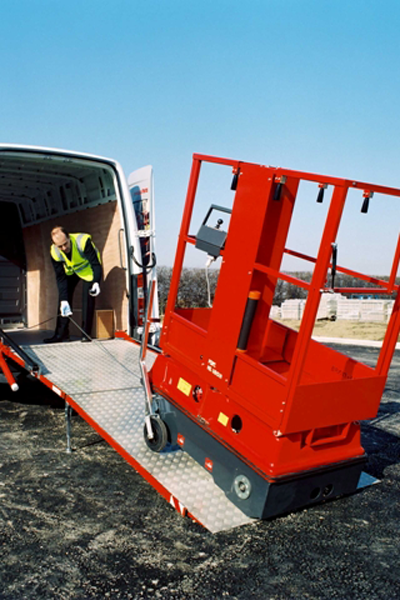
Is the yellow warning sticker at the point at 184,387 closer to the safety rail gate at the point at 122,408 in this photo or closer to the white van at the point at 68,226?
the safety rail gate at the point at 122,408

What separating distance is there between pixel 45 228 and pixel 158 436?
5008 mm

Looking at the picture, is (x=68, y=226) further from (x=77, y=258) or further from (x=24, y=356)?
(x=24, y=356)

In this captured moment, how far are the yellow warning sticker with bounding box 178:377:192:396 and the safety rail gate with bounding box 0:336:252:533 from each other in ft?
1.61

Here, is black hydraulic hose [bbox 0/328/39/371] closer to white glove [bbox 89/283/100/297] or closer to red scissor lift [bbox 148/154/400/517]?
white glove [bbox 89/283/100/297]

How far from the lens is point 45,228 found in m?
7.93

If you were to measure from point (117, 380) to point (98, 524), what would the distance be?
1841mm

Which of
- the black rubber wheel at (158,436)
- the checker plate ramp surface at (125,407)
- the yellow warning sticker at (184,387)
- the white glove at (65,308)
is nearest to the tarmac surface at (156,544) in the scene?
the checker plate ramp surface at (125,407)

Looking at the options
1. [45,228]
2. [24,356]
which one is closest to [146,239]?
[24,356]

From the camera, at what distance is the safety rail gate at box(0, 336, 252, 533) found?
338cm

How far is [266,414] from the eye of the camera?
3193 mm

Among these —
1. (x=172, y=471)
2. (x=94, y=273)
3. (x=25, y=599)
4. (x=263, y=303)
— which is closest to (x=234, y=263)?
(x=263, y=303)

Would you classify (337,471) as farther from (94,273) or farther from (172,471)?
(94,273)

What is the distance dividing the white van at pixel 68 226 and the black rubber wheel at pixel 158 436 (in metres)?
Answer: 1.55

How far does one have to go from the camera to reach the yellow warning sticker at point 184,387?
3.81 meters
